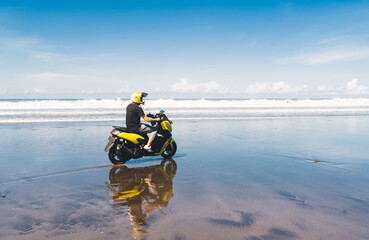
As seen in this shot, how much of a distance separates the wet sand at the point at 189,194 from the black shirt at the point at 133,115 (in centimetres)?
105

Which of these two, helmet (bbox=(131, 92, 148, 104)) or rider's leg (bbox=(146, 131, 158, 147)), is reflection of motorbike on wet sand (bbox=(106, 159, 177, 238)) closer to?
rider's leg (bbox=(146, 131, 158, 147))

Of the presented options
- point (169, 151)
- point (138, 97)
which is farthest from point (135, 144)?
point (138, 97)

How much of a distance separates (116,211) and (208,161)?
400 centimetres

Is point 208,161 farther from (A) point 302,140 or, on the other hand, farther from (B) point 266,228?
(A) point 302,140

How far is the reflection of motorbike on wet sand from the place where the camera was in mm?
4234

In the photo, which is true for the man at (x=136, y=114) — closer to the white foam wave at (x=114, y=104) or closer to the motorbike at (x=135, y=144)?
the motorbike at (x=135, y=144)

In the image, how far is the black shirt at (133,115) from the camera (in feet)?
24.6

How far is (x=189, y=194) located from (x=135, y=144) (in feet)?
10.1

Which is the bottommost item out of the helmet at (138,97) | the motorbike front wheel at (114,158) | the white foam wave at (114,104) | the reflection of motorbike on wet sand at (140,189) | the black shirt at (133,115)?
the reflection of motorbike on wet sand at (140,189)

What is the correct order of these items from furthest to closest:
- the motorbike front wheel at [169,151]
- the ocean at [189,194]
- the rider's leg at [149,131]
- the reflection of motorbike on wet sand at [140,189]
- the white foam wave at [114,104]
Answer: the white foam wave at [114,104] → the motorbike front wheel at [169,151] → the rider's leg at [149,131] → the reflection of motorbike on wet sand at [140,189] → the ocean at [189,194]

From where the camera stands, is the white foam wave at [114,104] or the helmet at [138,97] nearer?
the helmet at [138,97]

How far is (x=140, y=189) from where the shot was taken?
5.41 m

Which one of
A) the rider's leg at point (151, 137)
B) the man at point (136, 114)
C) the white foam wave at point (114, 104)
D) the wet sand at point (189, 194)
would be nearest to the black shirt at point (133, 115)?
the man at point (136, 114)

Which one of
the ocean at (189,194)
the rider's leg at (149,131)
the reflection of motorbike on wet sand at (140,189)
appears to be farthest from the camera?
the rider's leg at (149,131)
